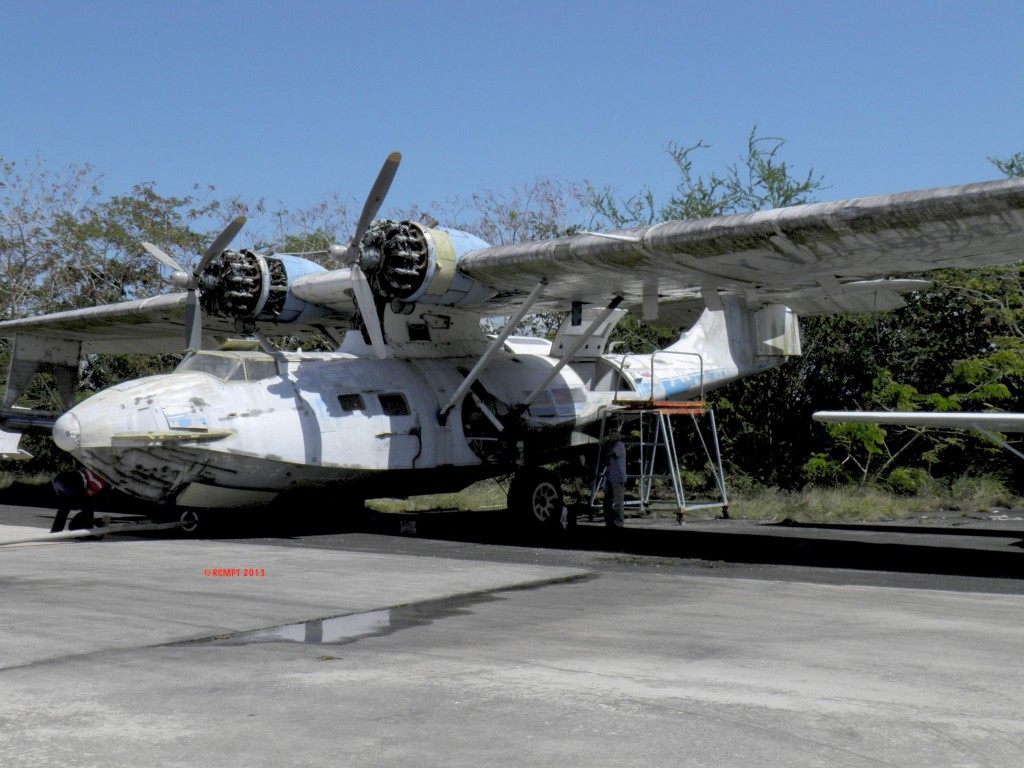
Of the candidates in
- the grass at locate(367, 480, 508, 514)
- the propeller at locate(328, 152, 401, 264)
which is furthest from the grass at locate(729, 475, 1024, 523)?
the propeller at locate(328, 152, 401, 264)

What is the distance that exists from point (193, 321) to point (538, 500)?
246 inches

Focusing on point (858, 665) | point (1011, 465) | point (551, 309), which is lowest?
point (858, 665)

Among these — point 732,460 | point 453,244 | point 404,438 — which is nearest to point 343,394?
point 404,438

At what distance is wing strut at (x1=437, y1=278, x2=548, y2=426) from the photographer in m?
15.1

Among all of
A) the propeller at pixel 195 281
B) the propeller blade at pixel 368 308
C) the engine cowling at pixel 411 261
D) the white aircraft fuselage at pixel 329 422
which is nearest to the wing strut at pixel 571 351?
the white aircraft fuselage at pixel 329 422

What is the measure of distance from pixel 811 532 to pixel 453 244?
22.3ft

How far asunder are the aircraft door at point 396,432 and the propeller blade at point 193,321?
3.58 metres

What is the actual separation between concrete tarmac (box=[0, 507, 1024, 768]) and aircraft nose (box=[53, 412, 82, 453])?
120 inches

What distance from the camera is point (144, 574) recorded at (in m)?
10.6

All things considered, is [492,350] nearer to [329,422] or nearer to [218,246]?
[329,422]

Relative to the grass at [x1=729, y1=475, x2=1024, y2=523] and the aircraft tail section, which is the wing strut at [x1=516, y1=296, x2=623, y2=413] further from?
the grass at [x1=729, y1=475, x2=1024, y2=523]

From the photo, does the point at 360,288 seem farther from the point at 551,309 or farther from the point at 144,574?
the point at 144,574

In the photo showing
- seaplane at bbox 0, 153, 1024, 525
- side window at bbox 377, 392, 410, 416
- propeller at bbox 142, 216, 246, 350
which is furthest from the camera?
propeller at bbox 142, 216, 246, 350

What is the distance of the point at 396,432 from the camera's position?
621 inches
